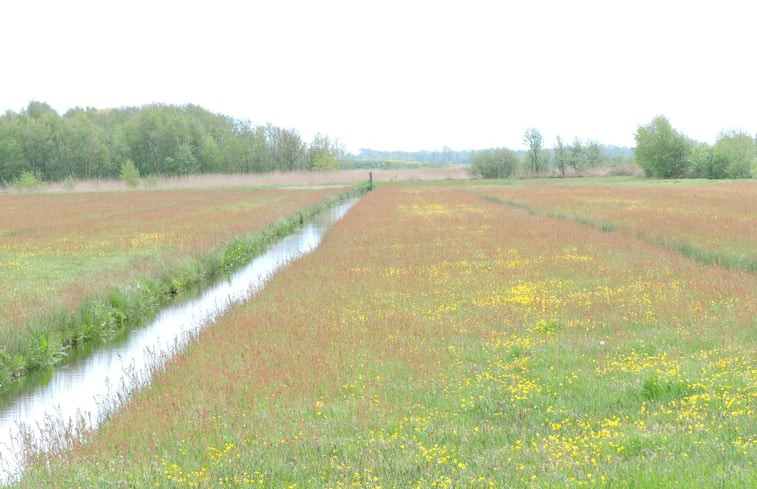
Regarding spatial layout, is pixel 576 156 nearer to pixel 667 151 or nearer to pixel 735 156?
pixel 667 151

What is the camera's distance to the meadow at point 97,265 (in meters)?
14.2

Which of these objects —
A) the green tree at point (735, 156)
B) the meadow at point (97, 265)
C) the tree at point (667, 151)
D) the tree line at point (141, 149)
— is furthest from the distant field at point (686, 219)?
the tree line at point (141, 149)

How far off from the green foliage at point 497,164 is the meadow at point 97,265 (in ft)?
239

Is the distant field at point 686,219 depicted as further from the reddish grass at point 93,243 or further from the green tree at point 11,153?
the green tree at point 11,153

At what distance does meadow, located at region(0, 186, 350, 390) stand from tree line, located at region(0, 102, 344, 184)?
6072 cm

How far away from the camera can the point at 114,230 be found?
111 ft

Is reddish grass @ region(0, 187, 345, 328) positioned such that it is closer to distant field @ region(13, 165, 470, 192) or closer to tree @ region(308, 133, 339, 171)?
distant field @ region(13, 165, 470, 192)

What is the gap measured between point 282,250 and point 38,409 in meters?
19.4

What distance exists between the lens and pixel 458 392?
355 inches

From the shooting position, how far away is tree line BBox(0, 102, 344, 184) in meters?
107

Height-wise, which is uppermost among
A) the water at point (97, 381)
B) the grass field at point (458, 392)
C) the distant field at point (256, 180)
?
the distant field at point (256, 180)

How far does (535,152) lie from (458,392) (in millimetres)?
114337

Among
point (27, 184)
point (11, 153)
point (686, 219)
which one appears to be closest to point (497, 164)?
point (27, 184)

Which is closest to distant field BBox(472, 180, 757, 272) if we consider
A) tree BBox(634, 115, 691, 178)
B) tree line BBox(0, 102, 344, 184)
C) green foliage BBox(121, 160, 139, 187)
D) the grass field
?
the grass field
